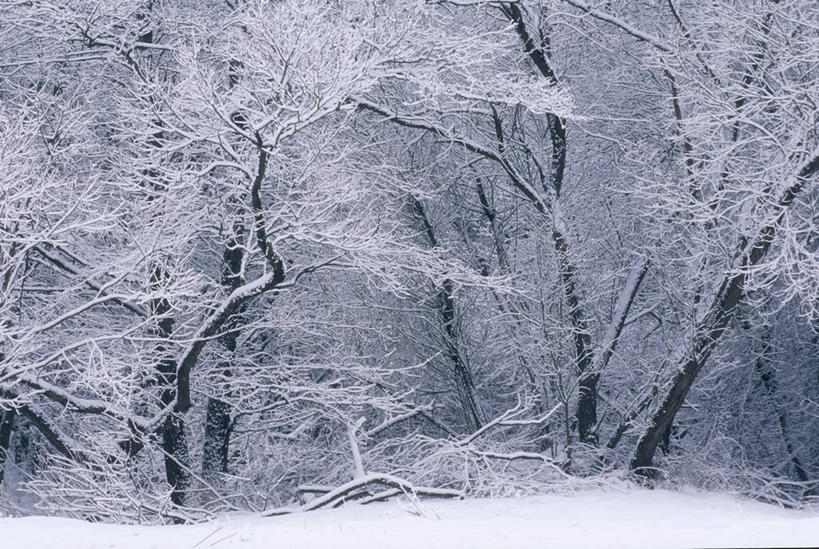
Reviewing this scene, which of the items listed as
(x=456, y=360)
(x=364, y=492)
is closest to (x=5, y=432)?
(x=456, y=360)

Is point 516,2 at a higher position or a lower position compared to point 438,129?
higher

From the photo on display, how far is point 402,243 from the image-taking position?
408 inches

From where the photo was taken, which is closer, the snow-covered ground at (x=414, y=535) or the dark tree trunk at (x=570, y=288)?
the snow-covered ground at (x=414, y=535)

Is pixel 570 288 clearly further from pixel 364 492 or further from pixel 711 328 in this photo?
pixel 364 492

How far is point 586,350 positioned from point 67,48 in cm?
869

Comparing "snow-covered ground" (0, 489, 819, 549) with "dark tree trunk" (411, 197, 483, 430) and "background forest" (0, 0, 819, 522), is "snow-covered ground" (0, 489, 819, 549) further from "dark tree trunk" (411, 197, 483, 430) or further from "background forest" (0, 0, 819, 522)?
"dark tree trunk" (411, 197, 483, 430)

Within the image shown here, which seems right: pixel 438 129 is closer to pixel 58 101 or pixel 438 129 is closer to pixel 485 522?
pixel 58 101

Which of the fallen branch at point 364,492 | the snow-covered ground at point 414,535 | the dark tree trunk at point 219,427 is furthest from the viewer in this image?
the dark tree trunk at point 219,427

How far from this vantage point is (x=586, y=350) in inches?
458

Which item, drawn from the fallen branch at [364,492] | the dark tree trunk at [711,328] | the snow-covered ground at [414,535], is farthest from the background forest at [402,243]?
the snow-covered ground at [414,535]

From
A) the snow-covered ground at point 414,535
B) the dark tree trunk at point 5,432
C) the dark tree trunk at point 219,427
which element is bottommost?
the dark tree trunk at point 5,432

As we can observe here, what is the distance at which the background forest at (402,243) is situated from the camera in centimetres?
893

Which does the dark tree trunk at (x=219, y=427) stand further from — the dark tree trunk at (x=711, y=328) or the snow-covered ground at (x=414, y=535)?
the snow-covered ground at (x=414, y=535)

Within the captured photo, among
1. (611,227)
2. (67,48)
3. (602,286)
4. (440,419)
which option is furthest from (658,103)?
(67,48)
